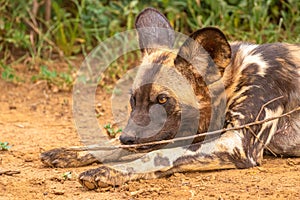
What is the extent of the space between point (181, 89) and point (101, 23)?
3.57m

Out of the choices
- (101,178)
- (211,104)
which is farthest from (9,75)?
(101,178)

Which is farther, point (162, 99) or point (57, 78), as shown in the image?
point (57, 78)

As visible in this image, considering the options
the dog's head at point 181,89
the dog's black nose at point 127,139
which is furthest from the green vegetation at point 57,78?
the dog's black nose at point 127,139

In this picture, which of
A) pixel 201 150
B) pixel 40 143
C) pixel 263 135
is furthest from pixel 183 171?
pixel 40 143

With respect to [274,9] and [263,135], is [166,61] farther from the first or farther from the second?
[274,9]

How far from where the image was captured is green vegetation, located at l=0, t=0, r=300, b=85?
25.6ft

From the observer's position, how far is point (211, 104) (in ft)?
15.7

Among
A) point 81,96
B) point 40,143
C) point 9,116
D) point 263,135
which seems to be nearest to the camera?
point 263,135

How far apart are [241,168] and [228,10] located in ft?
11.9

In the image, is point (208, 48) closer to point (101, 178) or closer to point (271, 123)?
point (271, 123)

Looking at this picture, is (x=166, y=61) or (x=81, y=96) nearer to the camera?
Result: (x=166, y=61)

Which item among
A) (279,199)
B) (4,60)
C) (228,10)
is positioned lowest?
(279,199)

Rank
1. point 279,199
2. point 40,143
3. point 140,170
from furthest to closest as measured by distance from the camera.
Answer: point 40,143 → point 140,170 → point 279,199

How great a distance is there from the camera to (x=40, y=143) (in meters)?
5.69
